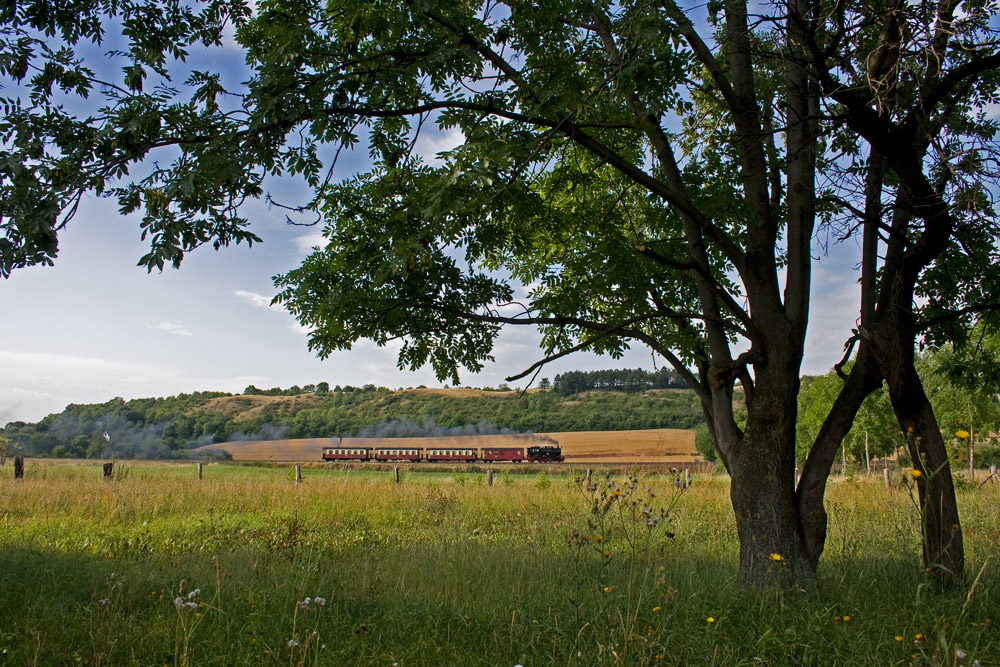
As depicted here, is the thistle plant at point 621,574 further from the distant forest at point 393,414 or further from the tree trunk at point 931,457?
the distant forest at point 393,414

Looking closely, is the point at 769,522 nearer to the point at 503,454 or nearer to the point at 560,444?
the point at 503,454

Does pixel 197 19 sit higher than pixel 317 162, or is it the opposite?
pixel 197 19

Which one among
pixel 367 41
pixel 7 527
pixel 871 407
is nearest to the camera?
pixel 367 41

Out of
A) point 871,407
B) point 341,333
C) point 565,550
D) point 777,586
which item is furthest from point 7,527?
point 871,407

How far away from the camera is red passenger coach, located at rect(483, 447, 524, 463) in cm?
5116

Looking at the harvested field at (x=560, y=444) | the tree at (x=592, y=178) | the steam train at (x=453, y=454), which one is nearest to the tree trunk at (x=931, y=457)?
the tree at (x=592, y=178)

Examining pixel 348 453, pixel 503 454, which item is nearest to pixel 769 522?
pixel 503 454

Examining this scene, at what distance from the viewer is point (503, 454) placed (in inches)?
2036

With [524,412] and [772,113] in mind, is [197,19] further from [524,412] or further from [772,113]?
[524,412]

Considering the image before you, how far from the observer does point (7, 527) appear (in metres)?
10.5

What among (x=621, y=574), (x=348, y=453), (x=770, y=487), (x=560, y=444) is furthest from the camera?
(x=560, y=444)

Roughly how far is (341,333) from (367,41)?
9.46ft

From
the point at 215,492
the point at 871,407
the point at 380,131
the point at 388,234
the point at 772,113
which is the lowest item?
the point at 215,492

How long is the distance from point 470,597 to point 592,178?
477cm
